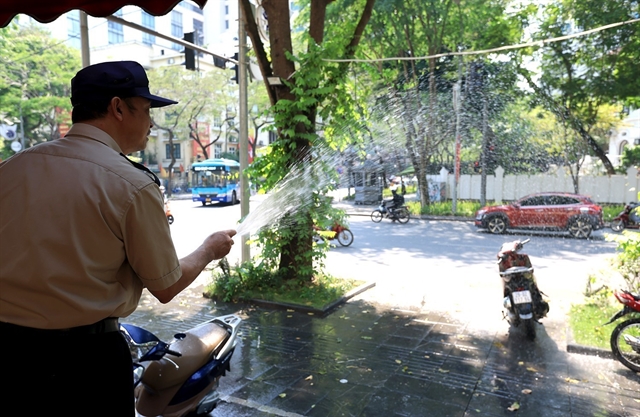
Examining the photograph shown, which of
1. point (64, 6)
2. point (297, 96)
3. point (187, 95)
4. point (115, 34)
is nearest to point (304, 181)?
point (297, 96)

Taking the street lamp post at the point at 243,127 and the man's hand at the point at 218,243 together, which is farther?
the street lamp post at the point at 243,127

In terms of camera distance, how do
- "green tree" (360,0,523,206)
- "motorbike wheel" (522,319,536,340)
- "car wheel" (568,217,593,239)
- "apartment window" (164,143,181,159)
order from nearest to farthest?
"motorbike wheel" (522,319,536,340), "car wheel" (568,217,593,239), "green tree" (360,0,523,206), "apartment window" (164,143,181,159)

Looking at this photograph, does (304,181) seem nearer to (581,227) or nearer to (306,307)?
(306,307)

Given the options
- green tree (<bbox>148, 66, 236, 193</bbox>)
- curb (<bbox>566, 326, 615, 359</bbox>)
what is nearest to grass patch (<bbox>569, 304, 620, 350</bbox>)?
curb (<bbox>566, 326, 615, 359</bbox>)

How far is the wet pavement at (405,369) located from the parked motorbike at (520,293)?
232 mm

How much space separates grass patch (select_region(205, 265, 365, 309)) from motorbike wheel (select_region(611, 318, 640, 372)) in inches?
136

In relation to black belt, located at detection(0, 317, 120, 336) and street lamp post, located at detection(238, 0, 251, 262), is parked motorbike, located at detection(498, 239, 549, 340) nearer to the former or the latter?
street lamp post, located at detection(238, 0, 251, 262)

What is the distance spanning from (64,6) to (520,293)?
5.13 meters

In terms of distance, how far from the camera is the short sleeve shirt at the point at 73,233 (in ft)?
5.10

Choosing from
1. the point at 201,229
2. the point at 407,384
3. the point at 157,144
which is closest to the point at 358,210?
the point at 201,229

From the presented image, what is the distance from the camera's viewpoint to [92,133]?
1745 mm

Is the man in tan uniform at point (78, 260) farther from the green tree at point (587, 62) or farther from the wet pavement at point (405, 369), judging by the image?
the green tree at point (587, 62)

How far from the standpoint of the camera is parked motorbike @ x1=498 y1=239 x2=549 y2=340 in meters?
5.34

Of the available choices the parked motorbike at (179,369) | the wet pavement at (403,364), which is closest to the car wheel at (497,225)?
the wet pavement at (403,364)
